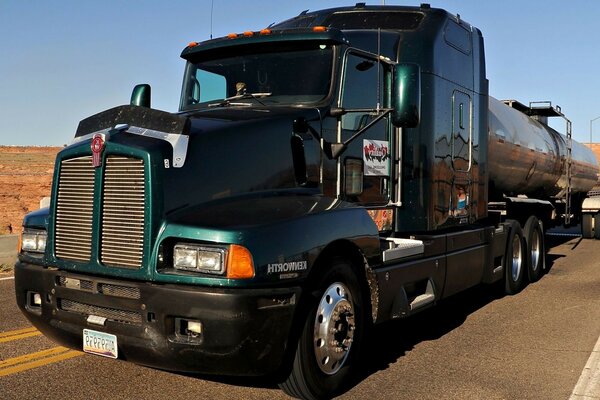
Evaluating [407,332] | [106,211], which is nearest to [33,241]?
[106,211]

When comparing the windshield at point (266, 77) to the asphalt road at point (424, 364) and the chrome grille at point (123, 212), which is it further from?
the asphalt road at point (424, 364)

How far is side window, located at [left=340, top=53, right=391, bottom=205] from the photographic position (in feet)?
18.3

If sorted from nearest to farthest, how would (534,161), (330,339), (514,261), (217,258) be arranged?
(217,258)
(330,339)
(514,261)
(534,161)

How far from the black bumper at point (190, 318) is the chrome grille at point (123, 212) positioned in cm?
17

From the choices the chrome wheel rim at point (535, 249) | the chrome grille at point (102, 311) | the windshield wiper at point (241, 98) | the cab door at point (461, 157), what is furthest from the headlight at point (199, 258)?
the chrome wheel rim at point (535, 249)

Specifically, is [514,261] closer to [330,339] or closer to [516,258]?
[516,258]

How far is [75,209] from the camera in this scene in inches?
179

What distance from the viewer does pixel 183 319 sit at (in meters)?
4.05

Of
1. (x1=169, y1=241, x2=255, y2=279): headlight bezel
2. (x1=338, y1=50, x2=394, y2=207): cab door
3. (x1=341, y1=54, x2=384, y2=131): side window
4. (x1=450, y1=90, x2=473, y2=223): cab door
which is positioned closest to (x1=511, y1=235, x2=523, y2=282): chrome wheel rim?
(x1=450, y1=90, x2=473, y2=223): cab door

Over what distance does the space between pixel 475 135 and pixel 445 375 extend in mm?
3708

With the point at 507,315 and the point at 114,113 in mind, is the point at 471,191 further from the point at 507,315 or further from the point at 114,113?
the point at 114,113

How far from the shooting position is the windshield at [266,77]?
550 centimetres

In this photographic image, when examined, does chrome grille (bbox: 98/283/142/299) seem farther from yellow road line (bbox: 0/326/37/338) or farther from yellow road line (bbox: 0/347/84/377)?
yellow road line (bbox: 0/326/37/338)

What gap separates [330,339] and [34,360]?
2.61 meters
